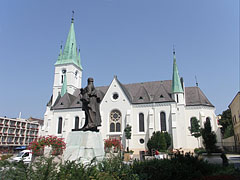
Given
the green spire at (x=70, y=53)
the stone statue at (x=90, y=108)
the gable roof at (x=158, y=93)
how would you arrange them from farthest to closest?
the green spire at (x=70, y=53)
the gable roof at (x=158, y=93)
the stone statue at (x=90, y=108)

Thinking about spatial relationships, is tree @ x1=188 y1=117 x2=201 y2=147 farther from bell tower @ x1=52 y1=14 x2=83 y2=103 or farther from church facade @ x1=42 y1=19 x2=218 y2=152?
bell tower @ x1=52 y1=14 x2=83 y2=103

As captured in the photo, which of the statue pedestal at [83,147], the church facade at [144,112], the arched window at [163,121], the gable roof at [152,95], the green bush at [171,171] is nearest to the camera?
the green bush at [171,171]

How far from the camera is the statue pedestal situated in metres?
10.4

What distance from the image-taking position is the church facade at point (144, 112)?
125 feet

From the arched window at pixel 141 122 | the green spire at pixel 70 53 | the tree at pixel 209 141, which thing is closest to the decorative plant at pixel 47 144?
the tree at pixel 209 141

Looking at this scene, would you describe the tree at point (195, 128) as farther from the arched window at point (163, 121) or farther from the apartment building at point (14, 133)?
the apartment building at point (14, 133)

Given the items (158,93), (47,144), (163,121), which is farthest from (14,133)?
(47,144)

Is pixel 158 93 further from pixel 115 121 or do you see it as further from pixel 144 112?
pixel 115 121

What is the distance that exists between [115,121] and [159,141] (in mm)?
11033

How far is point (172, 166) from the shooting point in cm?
897

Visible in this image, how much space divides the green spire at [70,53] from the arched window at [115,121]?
2705cm

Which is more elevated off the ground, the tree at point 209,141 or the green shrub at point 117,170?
the tree at point 209,141

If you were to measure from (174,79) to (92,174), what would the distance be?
121 ft

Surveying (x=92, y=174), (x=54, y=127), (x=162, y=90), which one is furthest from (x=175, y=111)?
(x=92, y=174)
